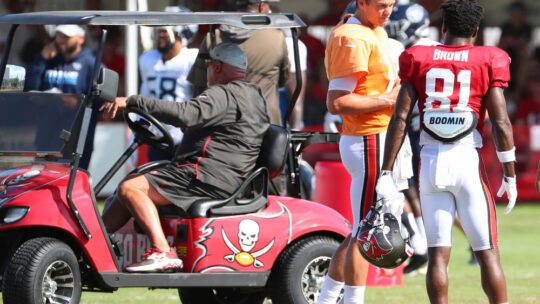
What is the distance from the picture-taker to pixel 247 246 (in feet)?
24.7

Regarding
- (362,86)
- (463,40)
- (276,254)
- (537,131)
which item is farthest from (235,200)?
(537,131)

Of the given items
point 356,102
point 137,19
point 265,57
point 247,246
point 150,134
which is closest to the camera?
point 356,102

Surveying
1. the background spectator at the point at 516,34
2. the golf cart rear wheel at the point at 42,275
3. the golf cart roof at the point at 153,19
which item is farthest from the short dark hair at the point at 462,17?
the background spectator at the point at 516,34

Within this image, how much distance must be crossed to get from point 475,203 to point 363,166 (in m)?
0.73

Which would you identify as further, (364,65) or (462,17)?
(364,65)

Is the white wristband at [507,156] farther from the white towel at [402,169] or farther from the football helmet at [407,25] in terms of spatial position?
the football helmet at [407,25]

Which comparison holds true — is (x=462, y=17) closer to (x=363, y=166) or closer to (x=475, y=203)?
(x=475, y=203)

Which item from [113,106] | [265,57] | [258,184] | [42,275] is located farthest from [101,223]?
[265,57]

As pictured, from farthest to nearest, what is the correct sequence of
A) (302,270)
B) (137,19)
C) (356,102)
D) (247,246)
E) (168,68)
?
1. (168,68)
2. (302,270)
3. (247,246)
4. (137,19)
5. (356,102)

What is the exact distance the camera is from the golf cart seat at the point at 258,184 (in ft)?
24.6

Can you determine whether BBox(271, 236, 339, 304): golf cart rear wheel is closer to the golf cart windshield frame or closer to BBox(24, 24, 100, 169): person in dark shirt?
the golf cart windshield frame

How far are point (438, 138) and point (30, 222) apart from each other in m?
2.11

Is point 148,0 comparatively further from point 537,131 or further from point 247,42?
point 247,42

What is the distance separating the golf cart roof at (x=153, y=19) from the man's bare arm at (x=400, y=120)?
1413 mm
